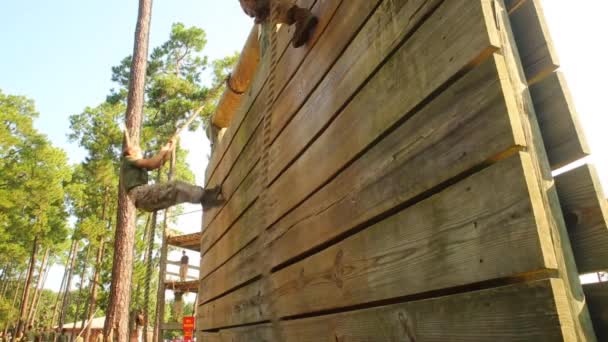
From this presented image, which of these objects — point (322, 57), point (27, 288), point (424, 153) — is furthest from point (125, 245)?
point (27, 288)

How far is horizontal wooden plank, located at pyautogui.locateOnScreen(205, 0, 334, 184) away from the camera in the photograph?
2.48 m

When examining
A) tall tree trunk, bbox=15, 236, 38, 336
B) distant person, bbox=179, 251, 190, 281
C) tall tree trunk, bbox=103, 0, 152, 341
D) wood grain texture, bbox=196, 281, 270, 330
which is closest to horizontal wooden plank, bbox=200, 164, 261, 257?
wood grain texture, bbox=196, 281, 270, 330

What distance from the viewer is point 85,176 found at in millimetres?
27797

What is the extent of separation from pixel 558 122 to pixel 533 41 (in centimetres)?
27

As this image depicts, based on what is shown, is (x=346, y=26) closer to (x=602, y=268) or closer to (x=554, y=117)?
(x=554, y=117)

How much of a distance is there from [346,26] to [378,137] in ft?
2.41

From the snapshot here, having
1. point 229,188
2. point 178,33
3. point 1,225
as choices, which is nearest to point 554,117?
point 229,188

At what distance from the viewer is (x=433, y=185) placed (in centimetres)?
126

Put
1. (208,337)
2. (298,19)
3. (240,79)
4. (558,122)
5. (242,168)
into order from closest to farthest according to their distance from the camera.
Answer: (558,122)
(298,19)
(242,168)
(208,337)
(240,79)

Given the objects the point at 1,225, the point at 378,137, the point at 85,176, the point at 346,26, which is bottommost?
the point at 378,137

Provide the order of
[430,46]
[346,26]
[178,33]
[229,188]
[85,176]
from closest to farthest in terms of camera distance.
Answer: [430,46], [346,26], [229,188], [178,33], [85,176]

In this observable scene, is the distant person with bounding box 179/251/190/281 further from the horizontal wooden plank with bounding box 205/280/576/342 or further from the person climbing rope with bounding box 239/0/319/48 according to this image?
the horizontal wooden plank with bounding box 205/280/576/342

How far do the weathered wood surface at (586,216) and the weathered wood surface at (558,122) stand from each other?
0.05 meters

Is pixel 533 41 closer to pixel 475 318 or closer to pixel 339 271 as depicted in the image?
pixel 475 318
